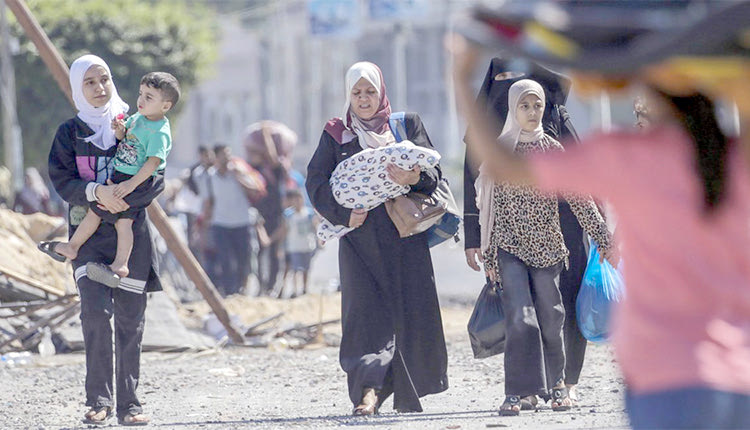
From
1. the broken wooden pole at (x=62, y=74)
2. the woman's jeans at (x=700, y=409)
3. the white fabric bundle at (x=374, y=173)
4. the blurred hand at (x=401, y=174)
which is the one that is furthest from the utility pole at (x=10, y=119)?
the woman's jeans at (x=700, y=409)

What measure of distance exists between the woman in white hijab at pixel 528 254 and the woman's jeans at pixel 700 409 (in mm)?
3903

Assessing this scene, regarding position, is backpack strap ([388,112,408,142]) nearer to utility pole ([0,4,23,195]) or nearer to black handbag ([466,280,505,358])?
black handbag ([466,280,505,358])

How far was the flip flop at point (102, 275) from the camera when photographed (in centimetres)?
729

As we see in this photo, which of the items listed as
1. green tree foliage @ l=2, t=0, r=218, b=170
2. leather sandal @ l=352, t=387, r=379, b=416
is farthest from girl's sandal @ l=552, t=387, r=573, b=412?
green tree foliage @ l=2, t=0, r=218, b=170

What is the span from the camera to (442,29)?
5144cm

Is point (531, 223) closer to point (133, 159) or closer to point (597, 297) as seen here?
point (597, 297)

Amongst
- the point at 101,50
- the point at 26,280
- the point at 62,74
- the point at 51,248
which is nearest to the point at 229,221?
the point at 26,280

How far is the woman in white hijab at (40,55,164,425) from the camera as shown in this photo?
7336mm

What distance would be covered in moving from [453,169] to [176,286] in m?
21.7

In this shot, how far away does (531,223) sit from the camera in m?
7.36

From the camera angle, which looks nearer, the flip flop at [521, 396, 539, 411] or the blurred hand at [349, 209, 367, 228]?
the flip flop at [521, 396, 539, 411]

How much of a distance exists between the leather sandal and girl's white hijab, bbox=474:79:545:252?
979 millimetres

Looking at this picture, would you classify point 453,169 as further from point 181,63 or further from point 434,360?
point 434,360

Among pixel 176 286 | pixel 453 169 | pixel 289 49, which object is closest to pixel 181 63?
pixel 453 169
